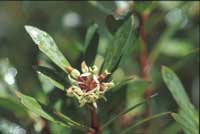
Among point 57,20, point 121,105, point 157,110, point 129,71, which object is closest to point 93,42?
point 121,105

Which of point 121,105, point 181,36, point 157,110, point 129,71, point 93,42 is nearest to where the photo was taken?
point 93,42

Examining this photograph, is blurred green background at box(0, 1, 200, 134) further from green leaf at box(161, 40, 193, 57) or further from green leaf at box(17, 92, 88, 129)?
green leaf at box(17, 92, 88, 129)

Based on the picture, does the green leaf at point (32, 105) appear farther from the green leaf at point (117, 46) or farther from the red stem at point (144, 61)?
the red stem at point (144, 61)

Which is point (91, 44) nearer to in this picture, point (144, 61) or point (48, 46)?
point (48, 46)

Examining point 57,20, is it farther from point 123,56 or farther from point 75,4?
point 123,56

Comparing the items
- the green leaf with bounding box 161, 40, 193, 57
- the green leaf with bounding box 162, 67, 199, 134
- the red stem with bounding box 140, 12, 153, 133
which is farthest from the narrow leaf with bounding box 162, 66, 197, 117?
the green leaf with bounding box 161, 40, 193, 57

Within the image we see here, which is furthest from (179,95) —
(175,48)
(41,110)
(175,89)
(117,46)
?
(175,48)
